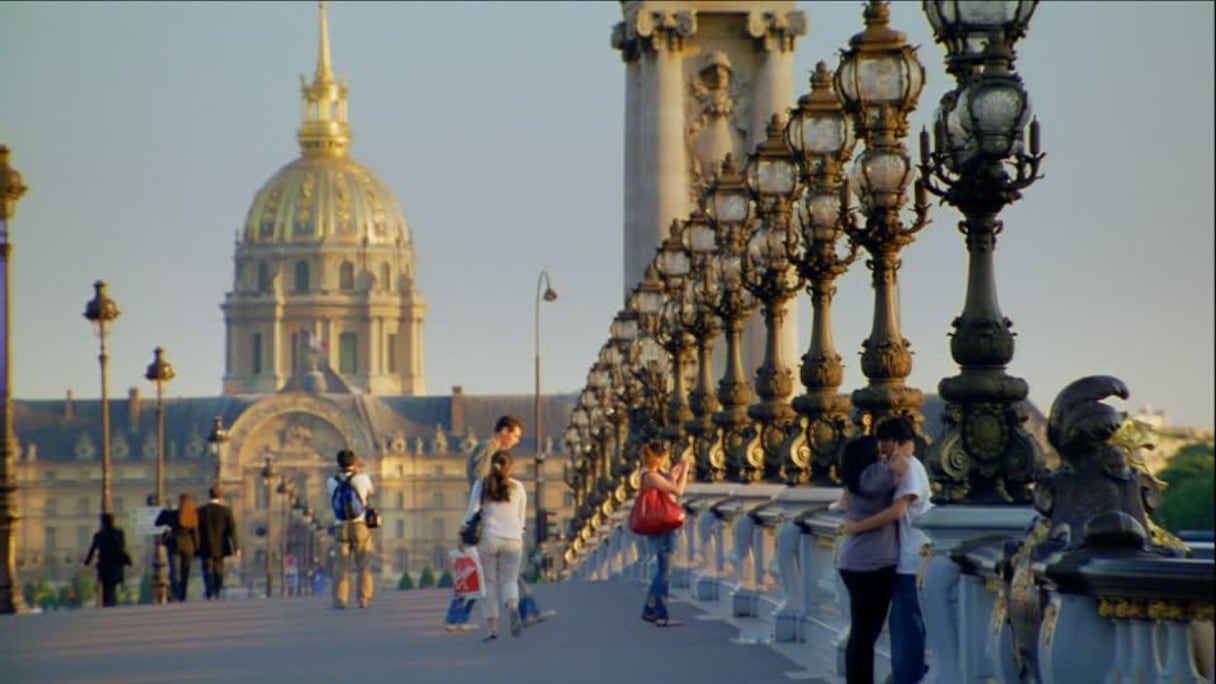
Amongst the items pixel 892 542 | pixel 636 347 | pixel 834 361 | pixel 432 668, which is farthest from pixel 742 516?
pixel 636 347

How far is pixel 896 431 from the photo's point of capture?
16.7 meters

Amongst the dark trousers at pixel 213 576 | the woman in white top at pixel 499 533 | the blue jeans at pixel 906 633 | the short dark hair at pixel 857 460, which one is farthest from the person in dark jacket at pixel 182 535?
the blue jeans at pixel 906 633

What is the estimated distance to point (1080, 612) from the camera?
1246cm

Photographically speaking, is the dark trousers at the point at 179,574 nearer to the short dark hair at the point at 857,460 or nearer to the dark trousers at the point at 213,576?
the dark trousers at the point at 213,576

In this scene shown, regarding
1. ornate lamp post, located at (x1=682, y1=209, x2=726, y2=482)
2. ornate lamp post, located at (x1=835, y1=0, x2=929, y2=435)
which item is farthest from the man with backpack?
ornate lamp post, located at (x1=835, y1=0, x2=929, y2=435)

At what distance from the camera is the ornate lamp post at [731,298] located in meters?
30.2

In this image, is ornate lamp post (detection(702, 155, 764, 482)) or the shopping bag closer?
the shopping bag

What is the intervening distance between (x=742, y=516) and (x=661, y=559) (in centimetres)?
74

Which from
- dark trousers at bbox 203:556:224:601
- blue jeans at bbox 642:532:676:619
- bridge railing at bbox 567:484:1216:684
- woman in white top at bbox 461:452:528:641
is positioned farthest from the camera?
dark trousers at bbox 203:556:224:601

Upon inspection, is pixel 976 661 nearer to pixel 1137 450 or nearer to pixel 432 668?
pixel 1137 450

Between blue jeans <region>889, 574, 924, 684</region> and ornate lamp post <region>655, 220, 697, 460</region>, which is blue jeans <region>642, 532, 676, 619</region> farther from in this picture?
blue jeans <region>889, 574, 924, 684</region>

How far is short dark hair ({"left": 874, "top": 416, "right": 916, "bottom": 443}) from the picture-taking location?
16719 mm

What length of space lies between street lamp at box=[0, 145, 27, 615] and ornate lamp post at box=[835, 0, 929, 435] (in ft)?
65.4

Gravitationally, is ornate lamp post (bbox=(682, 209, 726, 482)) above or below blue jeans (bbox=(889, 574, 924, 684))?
above
